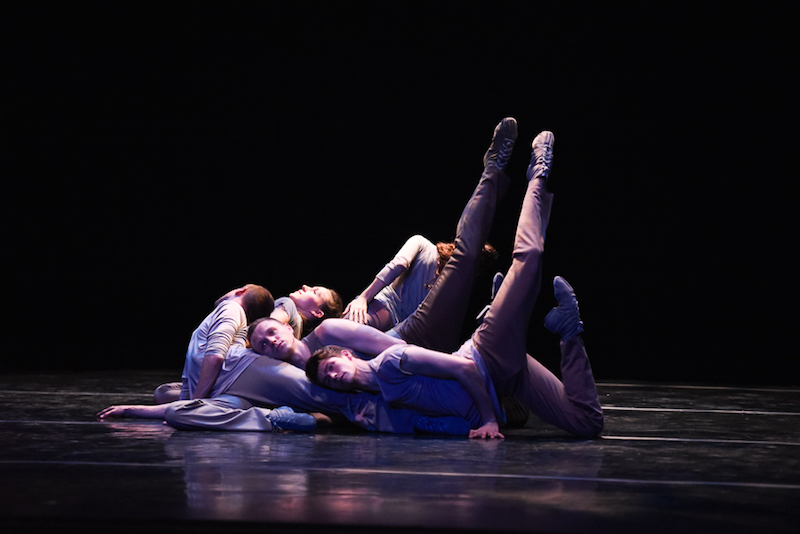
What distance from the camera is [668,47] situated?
17.6 feet

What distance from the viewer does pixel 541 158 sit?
3.18m

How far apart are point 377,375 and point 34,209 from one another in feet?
13.7

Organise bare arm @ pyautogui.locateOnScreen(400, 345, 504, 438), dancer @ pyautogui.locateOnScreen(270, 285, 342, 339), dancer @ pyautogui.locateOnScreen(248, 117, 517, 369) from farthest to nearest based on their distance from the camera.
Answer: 1. dancer @ pyautogui.locateOnScreen(270, 285, 342, 339)
2. dancer @ pyautogui.locateOnScreen(248, 117, 517, 369)
3. bare arm @ pyautogui.locateOnScreen(400, 345, 504, 438)

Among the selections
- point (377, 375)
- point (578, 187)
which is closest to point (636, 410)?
point (377, 375)

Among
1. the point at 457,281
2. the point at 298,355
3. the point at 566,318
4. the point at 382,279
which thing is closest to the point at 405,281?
the point at 382,279

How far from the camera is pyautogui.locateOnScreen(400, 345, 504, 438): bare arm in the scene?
2.71 metres

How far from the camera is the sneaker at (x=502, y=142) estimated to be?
329cm

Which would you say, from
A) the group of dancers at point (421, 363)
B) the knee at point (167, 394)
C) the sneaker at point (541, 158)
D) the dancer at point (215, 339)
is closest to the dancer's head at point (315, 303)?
the group of dancers at point (421, 363)

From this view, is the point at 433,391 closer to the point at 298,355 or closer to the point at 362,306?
the point at 298,355

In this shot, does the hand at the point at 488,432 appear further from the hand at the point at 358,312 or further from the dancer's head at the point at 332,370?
the hand at the point at 358,312

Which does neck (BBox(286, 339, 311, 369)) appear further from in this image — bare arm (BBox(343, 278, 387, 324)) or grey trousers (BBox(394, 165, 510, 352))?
grey trousers (BBox(394, 165, 510, 352))

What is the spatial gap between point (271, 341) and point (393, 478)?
1.22 metres

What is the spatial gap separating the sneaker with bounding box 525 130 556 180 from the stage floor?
3.49 ft

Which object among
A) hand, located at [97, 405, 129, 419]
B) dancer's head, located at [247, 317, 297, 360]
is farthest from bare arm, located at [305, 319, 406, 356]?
hand, located at [97, 405, 129, 419]
